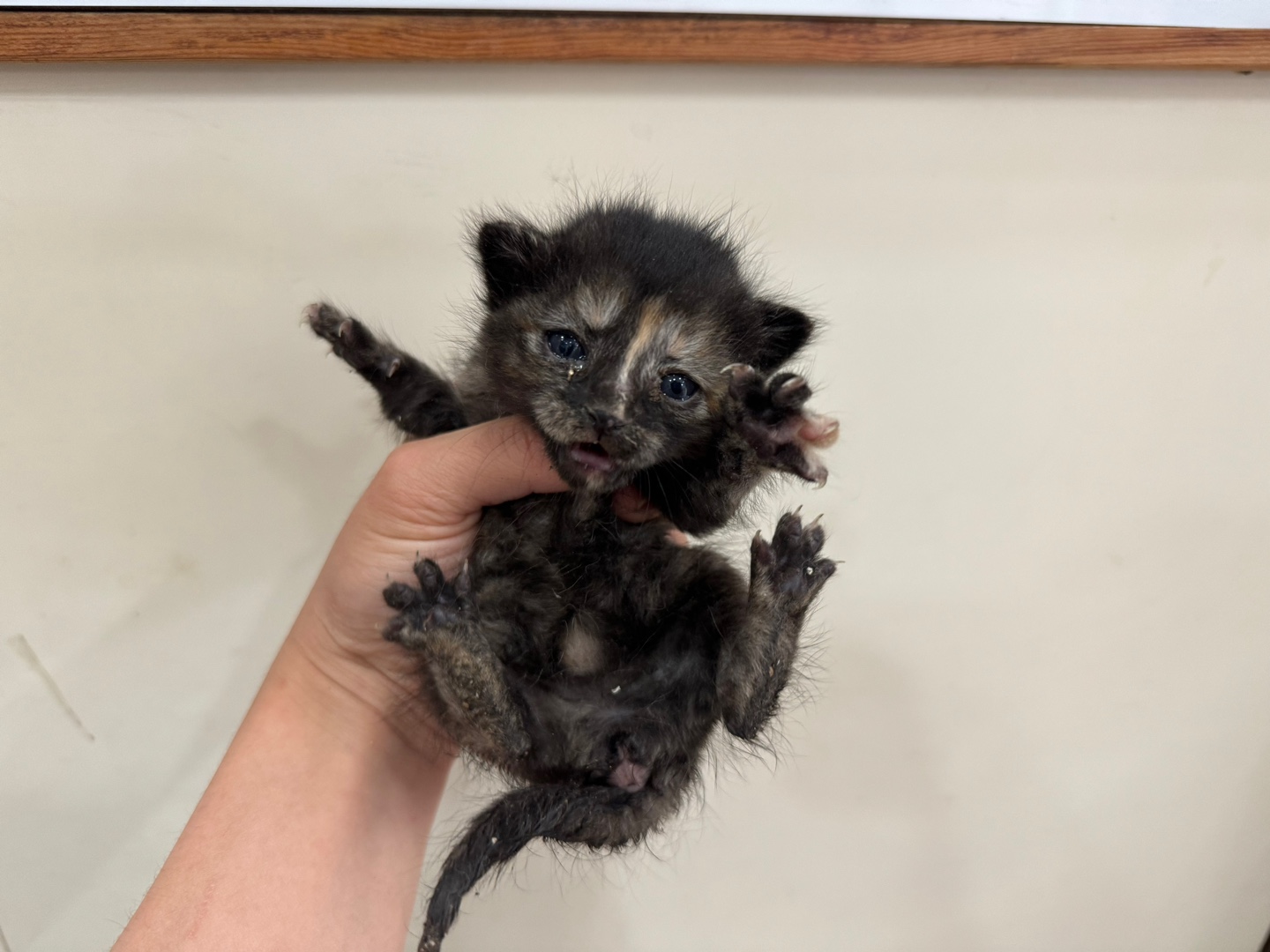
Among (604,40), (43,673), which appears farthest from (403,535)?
(43,673)

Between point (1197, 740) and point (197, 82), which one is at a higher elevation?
point (197, 82)

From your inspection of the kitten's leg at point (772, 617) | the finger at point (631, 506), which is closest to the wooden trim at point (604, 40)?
the finger at point (631, 506)

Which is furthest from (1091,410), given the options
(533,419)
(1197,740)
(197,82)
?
(197,82)

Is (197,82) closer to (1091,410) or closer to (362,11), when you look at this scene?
(362,11)

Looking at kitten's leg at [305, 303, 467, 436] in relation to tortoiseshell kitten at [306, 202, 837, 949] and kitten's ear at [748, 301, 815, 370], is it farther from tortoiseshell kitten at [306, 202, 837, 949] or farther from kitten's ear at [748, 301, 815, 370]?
kitten's ear at [748, 301, 815, 370]

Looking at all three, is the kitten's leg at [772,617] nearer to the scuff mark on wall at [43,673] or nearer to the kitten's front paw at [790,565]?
the kitten's front paw at [790,565]

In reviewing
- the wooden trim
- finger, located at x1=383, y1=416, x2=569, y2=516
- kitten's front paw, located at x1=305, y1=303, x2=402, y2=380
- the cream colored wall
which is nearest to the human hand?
finger, located at x1=383, y1=416, x2=569, y2=516
